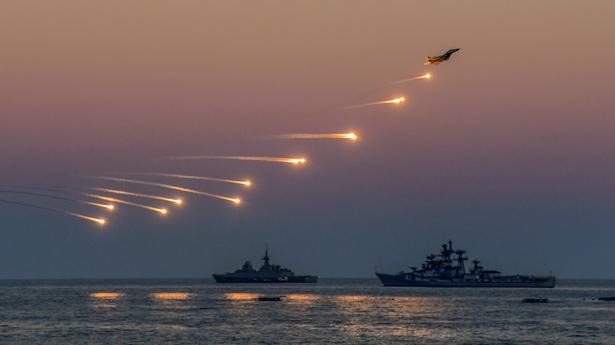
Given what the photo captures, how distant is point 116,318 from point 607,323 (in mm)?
74472

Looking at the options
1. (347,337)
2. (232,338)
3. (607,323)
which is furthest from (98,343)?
(607,323)

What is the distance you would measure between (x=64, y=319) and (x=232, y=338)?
152 feet

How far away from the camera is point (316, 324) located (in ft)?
494

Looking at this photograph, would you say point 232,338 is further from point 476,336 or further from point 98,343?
point 476,336

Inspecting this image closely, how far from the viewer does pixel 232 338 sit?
414 feet

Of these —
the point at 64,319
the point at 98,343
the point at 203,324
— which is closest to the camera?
the point at 98,343

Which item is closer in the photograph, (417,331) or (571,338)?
(571,338)

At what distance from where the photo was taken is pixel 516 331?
140 metres

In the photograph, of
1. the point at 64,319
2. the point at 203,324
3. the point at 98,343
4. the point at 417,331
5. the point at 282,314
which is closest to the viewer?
the point at 98,343

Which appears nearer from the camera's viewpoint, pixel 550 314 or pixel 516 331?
pixel 516 331

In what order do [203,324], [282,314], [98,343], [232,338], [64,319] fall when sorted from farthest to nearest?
[282,314] < [64,319] < [203,324] < [232,338] < [98,343]

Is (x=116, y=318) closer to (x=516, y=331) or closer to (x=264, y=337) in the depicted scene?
(x=264, y=337)

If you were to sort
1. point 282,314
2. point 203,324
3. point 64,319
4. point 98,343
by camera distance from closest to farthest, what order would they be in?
1. point 98,343
2. point 203,324
3. point 64,319
4. point 282,314

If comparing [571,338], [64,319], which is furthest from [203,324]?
[571,338]
